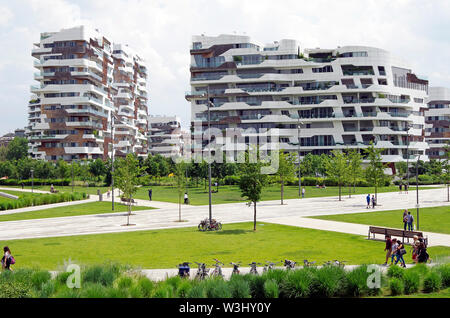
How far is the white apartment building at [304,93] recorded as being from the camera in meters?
87.6

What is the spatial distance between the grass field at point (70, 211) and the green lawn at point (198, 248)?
13.4 m

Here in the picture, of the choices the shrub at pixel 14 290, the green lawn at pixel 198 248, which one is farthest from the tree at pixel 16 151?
the shrub at pixel 14 290

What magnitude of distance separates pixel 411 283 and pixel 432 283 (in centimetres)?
72

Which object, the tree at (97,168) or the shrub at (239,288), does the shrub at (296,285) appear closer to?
the shrub at (239,288)

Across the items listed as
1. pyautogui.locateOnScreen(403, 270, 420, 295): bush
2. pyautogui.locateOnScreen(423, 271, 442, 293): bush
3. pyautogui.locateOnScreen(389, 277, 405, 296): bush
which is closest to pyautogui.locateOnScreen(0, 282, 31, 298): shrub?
pyautogui.locateOnScreen(389, 277, 405, 296): bush

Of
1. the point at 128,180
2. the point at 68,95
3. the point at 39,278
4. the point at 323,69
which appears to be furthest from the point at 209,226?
the point at 68,95

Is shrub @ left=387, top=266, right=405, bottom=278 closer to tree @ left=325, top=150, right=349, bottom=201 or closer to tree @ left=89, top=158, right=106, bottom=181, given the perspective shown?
tree @ left=325, top=150, right=349, bottom=201

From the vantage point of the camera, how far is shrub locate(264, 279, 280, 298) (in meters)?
13.2

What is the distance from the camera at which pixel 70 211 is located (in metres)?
41.8

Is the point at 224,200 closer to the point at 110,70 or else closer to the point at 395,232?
the point at 395,232

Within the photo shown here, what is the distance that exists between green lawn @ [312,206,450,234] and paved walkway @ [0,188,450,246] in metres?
1.82

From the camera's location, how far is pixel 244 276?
13.9m

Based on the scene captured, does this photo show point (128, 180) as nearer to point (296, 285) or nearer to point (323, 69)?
point (296, 285)

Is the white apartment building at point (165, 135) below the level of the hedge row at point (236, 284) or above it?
above
